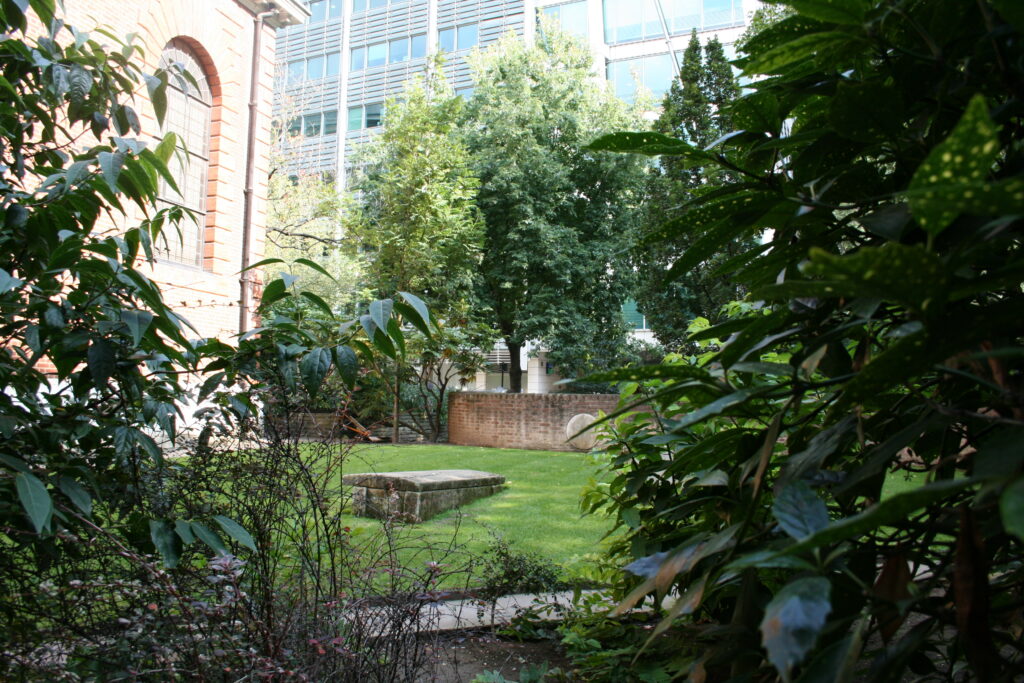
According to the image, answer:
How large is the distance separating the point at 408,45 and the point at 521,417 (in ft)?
80.3

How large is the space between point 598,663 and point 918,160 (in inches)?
104

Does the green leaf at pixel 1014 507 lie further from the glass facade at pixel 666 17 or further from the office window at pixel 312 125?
the office window at pixel 312 125

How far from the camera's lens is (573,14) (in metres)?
29.2

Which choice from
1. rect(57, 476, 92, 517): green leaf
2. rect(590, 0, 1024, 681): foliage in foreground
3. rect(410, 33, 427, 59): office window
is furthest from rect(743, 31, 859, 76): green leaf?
rect(410, 33, 427, 59): office window

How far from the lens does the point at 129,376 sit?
5.24 ft

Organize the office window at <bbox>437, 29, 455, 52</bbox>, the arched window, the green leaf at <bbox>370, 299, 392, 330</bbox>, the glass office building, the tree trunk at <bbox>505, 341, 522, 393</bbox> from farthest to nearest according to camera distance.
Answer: the office window at <bbox>437, 29, 455, 52</bbox> < the glass office building < the tree trunk at <bbox>505, 341, 522, 393</bbox> < the arched window < the green leaf at <bbox>370, 299, 392, 330</bbox>

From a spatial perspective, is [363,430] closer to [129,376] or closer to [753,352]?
[129,376]

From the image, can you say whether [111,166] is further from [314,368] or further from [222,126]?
[222,126]

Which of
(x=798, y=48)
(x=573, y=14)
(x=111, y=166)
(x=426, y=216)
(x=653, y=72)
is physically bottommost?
(x=798, y=48)

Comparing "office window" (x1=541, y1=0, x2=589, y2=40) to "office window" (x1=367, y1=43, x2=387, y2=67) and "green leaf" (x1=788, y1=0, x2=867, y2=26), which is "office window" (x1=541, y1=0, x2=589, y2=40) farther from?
"green leaf" (x1=788, y1=0, x2=867, y2=26)

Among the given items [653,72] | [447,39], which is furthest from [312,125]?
[653,72]

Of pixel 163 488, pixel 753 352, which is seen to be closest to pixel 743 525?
pixel 753 352

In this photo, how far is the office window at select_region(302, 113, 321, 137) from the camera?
3491 cm

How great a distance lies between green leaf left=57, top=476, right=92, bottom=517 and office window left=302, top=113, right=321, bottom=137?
3611 centimetres
